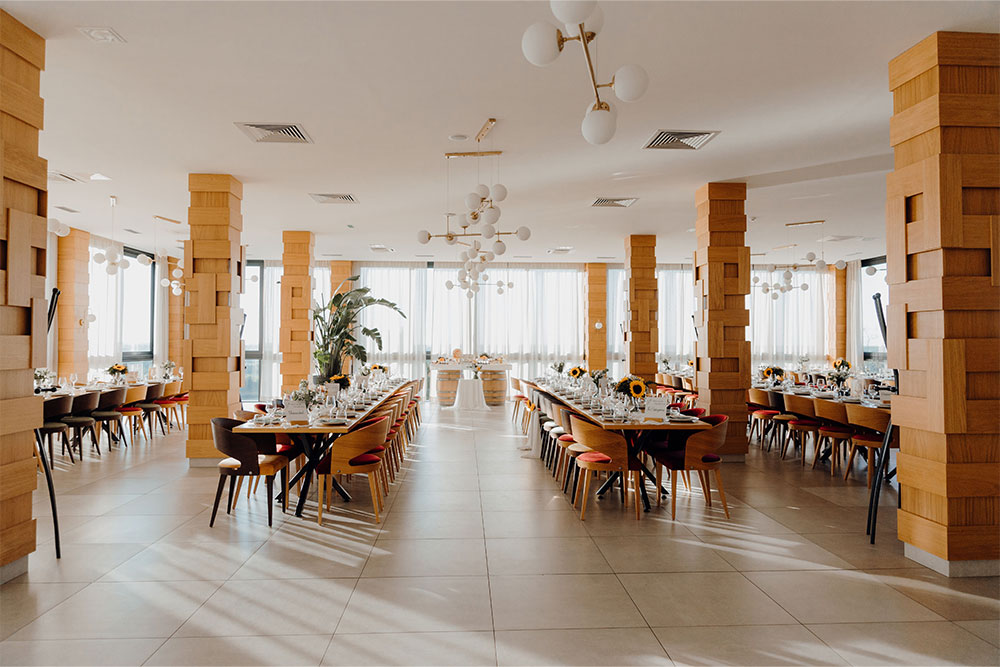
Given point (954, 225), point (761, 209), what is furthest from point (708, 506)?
point (761, 209)

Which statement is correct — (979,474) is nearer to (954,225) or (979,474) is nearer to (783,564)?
(783,564)

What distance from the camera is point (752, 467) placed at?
7.38 metres

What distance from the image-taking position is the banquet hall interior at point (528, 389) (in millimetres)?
3307

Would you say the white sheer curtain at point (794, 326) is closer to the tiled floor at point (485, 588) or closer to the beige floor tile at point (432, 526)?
the tiled floor at point (485, 588)

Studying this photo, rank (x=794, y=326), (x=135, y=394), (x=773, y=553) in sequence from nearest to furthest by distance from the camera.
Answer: (x=773, y=553) < (x=135, y=394) < (x=794, y=326)

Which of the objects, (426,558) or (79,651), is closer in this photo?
(79,651)

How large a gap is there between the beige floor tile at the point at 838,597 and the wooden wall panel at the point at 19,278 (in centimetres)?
457

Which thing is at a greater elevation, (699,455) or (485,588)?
(699,455)

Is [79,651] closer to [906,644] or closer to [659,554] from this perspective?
[659,554]

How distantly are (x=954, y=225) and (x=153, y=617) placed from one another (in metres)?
5.33

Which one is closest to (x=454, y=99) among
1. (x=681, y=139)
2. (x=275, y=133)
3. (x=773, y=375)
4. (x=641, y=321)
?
(x=275, y=133)

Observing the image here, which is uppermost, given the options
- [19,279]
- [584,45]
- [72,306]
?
[584,45]

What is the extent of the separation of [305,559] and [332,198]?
5.96 metres

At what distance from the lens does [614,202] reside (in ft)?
30.1
